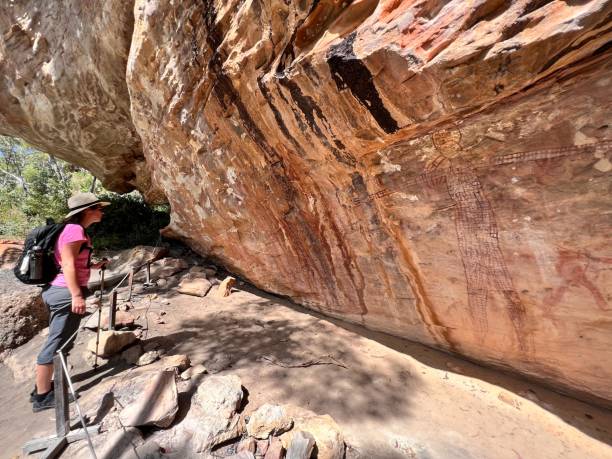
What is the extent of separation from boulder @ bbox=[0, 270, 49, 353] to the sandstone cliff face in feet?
8.36

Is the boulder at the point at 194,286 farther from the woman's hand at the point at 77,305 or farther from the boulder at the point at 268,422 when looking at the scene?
the boulder at the point at 268,422

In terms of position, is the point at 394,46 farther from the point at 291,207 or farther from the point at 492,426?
the point at 492,426

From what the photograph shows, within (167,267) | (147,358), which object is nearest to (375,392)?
(147,358)

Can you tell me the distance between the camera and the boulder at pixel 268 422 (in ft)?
6.23

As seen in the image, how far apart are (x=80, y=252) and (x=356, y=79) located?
2505mm

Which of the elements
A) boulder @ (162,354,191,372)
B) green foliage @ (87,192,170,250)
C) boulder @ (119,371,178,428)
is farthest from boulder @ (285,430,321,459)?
green foliage @ (87,192,170,250)

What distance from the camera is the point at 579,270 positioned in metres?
1.76

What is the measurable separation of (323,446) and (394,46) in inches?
94.7

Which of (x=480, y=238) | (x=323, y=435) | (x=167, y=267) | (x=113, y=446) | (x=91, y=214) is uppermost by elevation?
(x=91, y=214)

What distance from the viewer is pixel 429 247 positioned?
7.68 ft

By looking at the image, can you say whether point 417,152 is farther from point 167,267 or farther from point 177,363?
point 167,267

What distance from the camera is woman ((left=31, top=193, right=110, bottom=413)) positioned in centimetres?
224

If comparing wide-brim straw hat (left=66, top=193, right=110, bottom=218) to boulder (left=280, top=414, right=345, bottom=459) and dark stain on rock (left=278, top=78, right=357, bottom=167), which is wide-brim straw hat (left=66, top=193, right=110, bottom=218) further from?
boulder (left=280, top=414, right=345, bottom=459)

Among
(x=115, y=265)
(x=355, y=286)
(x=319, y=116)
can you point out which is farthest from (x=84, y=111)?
(x=355, y=286)
